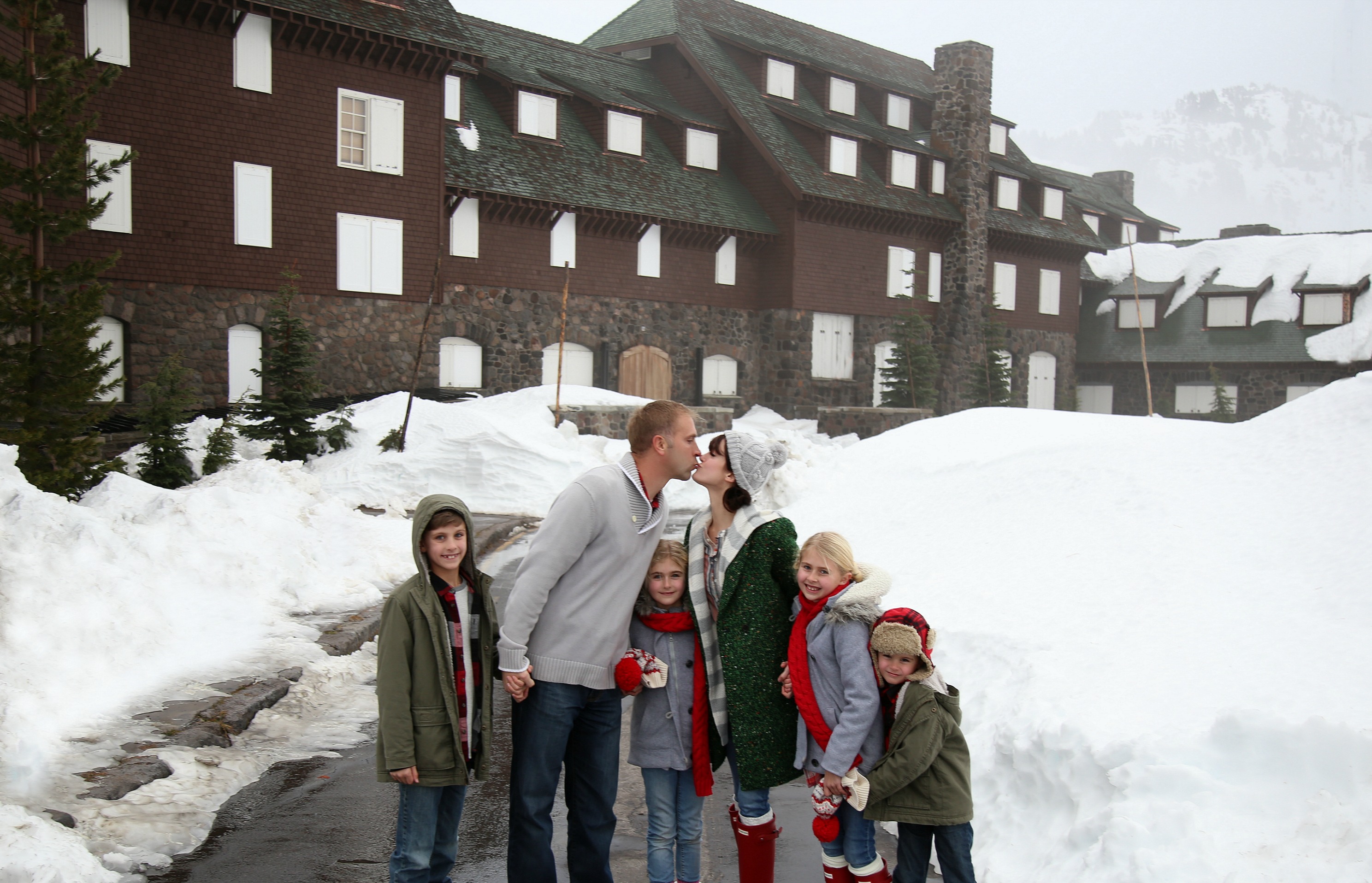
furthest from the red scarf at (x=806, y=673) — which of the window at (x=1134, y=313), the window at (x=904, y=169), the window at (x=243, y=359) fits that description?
the window at (x=1134, y=313)

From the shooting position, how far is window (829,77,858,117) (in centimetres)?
3341

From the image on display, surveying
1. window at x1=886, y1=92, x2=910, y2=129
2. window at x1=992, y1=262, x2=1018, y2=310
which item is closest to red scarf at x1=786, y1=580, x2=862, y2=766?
window at x1=886, y1=92, x2=910, y2=129

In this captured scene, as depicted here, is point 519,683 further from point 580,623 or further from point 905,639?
point 905,639

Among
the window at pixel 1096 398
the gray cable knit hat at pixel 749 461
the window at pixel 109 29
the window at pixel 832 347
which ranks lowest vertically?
the gray cable knit hat at pixel 749 461

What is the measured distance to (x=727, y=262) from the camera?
99.1 ft

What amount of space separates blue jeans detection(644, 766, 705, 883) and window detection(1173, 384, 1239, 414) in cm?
3811

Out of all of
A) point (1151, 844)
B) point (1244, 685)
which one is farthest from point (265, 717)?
point (1244, 685)

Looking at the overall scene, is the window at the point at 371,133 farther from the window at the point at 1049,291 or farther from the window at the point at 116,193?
the window at the point at 1049,291

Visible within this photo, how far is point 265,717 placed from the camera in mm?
6340

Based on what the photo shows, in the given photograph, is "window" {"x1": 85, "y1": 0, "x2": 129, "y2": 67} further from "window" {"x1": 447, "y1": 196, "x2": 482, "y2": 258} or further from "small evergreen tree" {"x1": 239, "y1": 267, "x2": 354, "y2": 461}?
"window" {"x1": 447, "y1": 196, "x2": 482, "y2": 258}

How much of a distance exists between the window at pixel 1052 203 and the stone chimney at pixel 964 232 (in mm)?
4769

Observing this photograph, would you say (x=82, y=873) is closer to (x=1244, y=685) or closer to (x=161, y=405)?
(x=1244, y=685)

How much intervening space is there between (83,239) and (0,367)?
928 cm

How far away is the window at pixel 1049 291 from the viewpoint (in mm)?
38312
